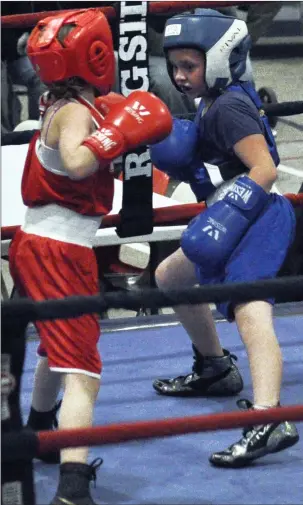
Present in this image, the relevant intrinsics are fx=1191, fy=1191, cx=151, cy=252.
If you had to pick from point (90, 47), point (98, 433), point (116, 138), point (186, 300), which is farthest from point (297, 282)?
point (90, 47)

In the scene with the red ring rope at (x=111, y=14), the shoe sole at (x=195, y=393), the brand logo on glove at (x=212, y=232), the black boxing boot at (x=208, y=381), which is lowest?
the shoe sole at (x=195, y=393)

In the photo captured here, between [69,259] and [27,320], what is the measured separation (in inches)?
20.7

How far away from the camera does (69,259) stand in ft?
6.89

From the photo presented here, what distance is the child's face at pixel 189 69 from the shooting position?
233 centimetres

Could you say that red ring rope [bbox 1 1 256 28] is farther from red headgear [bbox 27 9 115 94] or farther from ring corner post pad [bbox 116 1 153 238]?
red headgear [bbox 27 9 115 94]

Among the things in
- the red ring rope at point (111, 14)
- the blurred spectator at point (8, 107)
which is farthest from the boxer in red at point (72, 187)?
the blurred spectator at point (8, 107)

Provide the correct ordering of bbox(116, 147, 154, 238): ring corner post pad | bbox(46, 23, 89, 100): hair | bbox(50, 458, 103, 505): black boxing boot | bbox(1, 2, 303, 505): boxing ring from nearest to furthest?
bbox(1, 2, 303, 505): boxing ring
bbox(50, 458, 103, 505): black boxing boot
bbox(46, 23, 89, 100): hair
bbox(116, 147, 154, 238): ring corner post pad

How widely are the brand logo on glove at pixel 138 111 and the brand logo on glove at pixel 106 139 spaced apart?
0.23 ft

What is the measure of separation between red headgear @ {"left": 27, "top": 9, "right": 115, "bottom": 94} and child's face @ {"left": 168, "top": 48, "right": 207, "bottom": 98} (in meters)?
0.26

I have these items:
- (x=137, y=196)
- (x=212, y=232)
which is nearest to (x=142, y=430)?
(x=212, y=232)

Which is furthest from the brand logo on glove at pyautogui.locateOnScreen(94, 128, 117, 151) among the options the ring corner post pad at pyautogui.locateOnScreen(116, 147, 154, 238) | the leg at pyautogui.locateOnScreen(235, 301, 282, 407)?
the ring corner post pad at pyautogui.locateOnScreen(116, 147, 154, 238)

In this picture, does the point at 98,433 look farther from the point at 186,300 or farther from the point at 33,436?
the point at 186,300

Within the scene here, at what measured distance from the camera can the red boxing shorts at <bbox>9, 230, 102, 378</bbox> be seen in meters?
2.05

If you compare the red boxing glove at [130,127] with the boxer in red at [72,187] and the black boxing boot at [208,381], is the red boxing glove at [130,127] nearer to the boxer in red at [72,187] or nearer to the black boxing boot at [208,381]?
the boxer in red at [72,187]
